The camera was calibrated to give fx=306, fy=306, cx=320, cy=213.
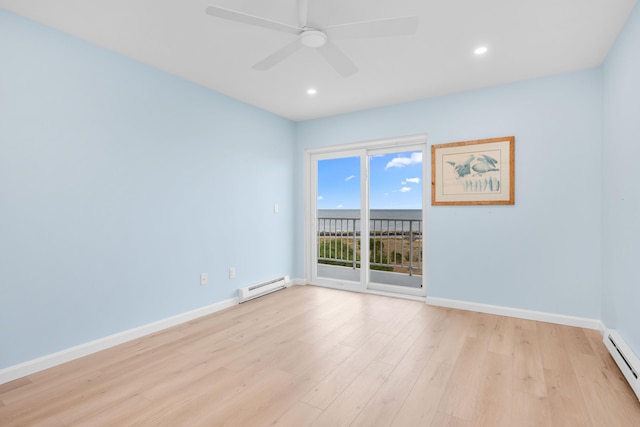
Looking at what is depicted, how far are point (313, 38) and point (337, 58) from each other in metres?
0.30

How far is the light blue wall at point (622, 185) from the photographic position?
203 centimetres

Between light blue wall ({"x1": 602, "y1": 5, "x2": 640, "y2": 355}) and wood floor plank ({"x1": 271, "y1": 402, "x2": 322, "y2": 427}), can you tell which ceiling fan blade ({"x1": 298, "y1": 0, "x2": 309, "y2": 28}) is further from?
wood floor plank ({"x1": 271, "y1": 402, "x2": 322, "y2": 427})

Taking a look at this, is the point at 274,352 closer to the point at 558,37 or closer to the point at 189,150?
the point at 189,150

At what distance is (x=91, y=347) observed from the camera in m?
2.42

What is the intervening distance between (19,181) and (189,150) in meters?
1.37

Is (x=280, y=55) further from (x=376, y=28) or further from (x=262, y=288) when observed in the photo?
(x=262, y=288)

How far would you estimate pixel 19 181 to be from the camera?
2107mm

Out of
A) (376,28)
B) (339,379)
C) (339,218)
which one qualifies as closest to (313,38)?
(376,28)

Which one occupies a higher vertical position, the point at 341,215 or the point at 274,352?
the point at 341,215

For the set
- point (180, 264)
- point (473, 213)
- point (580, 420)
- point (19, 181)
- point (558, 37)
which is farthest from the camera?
point (473, 213)

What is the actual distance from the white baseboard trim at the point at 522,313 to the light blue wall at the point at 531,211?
55 mm

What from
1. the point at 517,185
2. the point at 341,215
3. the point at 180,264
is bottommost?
the point at 180,264

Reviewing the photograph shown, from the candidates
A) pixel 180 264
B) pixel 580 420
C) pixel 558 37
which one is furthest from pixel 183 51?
pixel 580 420

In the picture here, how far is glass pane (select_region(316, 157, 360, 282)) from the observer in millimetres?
4438
